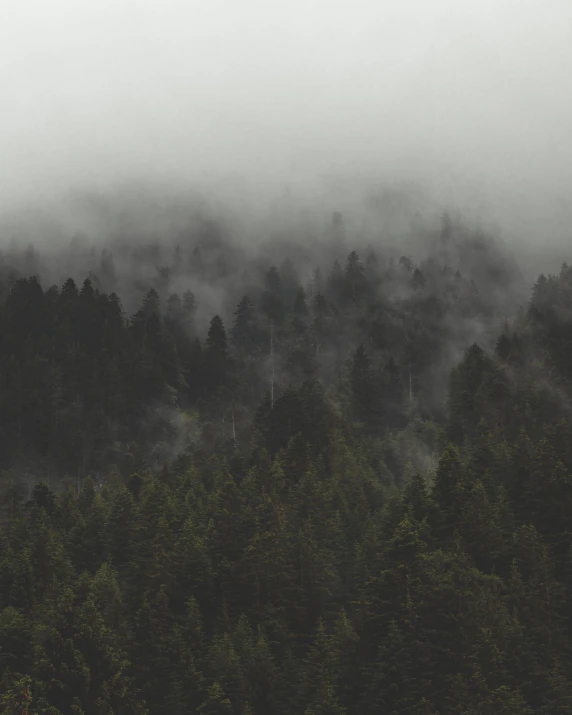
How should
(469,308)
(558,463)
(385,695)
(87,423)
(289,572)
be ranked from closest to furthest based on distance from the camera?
(385,695)
(289,572)
(558,463)
(87,423)
(469,308)

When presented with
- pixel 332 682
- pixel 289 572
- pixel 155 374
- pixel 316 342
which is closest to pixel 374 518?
pixel 289 572

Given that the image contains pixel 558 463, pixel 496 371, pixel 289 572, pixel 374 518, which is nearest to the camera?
pixel 289 572

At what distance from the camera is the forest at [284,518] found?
63.5 meters

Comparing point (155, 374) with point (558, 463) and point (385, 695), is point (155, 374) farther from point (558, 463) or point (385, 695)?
point (385, 695)

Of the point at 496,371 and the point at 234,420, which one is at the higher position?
the point at 496,371

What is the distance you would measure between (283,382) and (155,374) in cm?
2381

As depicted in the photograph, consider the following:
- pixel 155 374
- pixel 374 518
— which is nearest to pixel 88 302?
pixel 155 374

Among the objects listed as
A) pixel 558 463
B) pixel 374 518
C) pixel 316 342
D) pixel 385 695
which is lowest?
pixel 385 695

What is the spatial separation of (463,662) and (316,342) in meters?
111

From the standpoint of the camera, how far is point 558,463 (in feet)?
280

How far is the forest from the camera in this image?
63500 millimetres

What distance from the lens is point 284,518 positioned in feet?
290

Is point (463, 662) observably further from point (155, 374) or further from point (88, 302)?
point (88, 302)

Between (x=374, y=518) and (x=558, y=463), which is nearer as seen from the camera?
(x=558, y=463)
